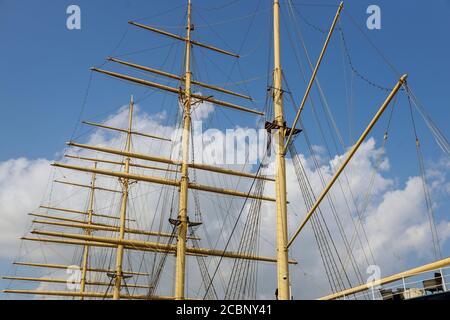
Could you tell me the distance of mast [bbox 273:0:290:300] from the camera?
732 inches

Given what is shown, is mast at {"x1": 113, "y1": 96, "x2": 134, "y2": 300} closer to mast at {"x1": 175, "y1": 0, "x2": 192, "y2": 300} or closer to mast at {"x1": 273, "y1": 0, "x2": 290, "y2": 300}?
mast at {"x1": 175, "y1": 0, "x2": 192, "y2": 300}

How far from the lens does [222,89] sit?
42719 mm

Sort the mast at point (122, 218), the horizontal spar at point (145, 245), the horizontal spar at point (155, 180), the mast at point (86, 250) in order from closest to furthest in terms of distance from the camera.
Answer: the horizontal spar at point (145, 245) → the horizontal spar at point (155, 180) → the mast at point (122, 218) → the mast at point (86, 250)

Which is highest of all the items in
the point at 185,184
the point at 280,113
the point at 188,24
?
the point at 188,24

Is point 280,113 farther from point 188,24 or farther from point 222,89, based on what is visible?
point 188,24

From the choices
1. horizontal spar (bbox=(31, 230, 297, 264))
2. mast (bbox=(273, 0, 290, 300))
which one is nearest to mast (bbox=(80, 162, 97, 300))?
horizontal spar (bbox=(31, 230, 297, 264))

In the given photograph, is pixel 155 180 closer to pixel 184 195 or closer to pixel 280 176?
pixel 184 195

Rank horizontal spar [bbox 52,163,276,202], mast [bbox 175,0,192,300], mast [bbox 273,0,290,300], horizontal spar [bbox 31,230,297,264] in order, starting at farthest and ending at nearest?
horizontal spar [bbox 52,163,276,202] → horizontal spar [bbox 31,230,297,264] → mast [bbox 175,0,192,300] → mast [bbox 273,0,290,300]

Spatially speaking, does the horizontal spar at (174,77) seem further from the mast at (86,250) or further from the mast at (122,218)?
the mast at (86,250)

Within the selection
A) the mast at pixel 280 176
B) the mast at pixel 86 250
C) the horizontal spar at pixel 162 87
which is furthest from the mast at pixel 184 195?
the mast at pixel 86 250

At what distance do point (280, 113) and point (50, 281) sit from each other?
51343 millimetres

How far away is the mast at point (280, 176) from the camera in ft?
61.0

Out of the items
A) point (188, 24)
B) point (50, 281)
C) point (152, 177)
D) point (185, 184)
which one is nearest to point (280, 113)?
point (185, 184)

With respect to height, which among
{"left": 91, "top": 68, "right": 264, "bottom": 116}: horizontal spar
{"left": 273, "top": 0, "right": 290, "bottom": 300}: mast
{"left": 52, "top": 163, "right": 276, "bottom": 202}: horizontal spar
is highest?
{"left": 91, "top": 68, "right": 264, "bottom": 116}: horizontal spar
